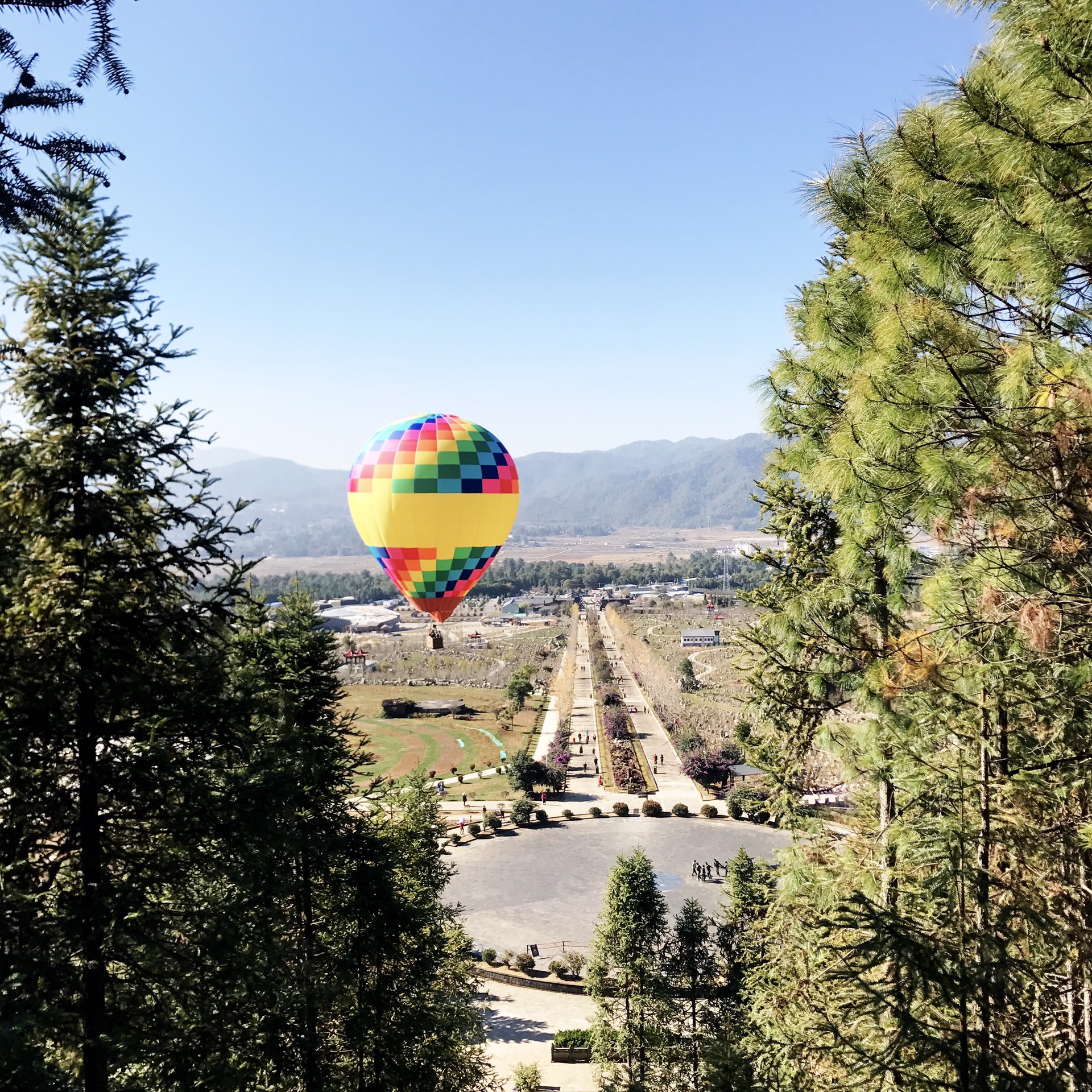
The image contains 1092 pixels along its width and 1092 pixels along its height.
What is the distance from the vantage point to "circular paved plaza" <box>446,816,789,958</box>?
71.7 ft

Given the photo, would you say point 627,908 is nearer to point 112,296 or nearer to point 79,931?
point 79,931

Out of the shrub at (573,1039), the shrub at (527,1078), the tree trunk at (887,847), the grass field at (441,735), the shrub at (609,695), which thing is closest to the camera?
the tree trunk at (887,847)

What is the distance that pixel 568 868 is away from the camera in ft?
84.1

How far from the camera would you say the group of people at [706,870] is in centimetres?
2427

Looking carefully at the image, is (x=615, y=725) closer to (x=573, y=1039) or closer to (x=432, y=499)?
(x=432, y=499)

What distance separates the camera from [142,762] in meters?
5.49

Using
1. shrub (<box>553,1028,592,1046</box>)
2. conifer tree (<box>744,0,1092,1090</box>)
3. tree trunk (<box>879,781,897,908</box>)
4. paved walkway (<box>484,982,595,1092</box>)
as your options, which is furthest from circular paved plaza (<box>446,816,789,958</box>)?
conifer tree (<box>744,0,1092,1090</box>)

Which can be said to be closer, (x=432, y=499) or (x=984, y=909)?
(x=984, y=909)

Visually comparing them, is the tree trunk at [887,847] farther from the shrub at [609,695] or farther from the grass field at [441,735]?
the shrub at [609,695]

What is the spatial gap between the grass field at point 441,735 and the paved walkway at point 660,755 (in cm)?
704

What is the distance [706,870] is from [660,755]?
13718 millimetres

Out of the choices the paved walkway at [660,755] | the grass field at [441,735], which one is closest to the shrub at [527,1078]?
the paved walkway at [660,755]

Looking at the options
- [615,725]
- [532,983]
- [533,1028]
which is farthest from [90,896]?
[615,725]

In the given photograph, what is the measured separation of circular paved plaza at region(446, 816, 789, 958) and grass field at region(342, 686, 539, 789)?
7492 millimetres
